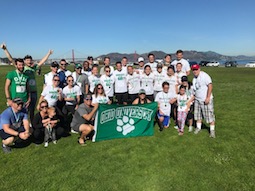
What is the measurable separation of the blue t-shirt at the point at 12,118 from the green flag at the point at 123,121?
6.93 feet

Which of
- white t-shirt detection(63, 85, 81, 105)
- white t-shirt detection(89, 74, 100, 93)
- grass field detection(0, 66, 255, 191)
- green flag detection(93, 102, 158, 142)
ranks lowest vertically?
grass field detection(0, 66, 255, 191)

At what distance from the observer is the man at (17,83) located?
6242 millimetres

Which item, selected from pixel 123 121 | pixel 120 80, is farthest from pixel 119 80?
pixel 123 121

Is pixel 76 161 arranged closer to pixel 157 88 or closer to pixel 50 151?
pixel 50 151

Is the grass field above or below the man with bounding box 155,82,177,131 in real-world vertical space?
below

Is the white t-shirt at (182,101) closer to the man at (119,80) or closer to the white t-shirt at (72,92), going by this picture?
the man at (119,80)

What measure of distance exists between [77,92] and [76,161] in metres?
2.92

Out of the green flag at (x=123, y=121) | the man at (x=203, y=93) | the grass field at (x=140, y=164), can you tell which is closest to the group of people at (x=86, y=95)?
the man at (x=203, y=93)

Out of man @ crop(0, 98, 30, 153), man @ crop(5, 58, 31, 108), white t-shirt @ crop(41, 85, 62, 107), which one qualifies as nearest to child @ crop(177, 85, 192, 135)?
white t-shirt @ crop(41, 85, 62, 107)

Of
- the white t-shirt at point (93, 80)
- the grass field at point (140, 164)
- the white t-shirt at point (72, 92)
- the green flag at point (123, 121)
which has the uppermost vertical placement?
the white t-shirt at point (93, 80)

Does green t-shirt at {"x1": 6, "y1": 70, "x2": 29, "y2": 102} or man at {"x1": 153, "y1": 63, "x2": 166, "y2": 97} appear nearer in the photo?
green t-shirt at {"x1": 6, "y1": 70, "x2": 29, "y2": 102}

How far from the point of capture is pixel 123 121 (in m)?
6.83

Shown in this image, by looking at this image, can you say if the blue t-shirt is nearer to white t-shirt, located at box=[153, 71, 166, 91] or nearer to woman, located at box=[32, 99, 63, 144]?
woman, located at box=[32, 99, 63, 144]

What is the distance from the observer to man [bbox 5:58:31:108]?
6.24 m
